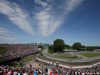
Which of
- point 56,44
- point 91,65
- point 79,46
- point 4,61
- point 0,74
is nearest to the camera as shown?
point 0,74

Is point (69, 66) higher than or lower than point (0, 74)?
lower

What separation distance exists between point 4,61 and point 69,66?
66.3ft

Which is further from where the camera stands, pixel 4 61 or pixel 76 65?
pixel 76 65

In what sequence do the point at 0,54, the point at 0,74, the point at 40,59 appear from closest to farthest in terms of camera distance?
the point at 0,74 < the point at 0,54 < the point at 40,59

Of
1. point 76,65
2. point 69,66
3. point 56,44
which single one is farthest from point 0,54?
point 56,44

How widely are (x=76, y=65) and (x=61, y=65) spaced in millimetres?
5123

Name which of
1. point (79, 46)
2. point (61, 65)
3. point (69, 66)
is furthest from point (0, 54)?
point (79, 46)

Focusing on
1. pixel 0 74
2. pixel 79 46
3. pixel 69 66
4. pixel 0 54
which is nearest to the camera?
pixel 0 74

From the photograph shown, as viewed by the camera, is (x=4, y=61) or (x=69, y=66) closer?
Answer: (x=4, y=61)

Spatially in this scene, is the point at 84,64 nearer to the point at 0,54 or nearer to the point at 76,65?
the point at 76,65

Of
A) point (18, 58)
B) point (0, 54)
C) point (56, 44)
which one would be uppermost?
point (56, 44)

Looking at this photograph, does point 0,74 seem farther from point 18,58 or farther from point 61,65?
point 61,65

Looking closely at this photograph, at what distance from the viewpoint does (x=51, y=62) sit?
1105 inches

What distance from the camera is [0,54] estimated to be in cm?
2233
